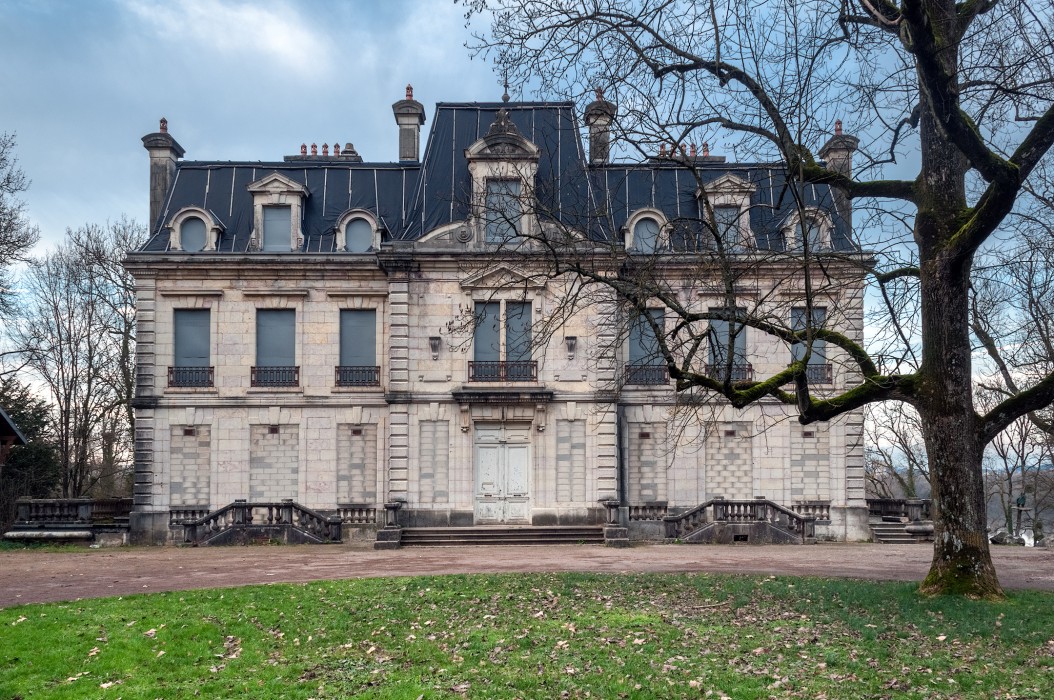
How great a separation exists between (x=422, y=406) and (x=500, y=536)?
4.30 meters

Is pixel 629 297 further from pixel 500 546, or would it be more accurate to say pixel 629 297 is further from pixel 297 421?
pixel 297 421

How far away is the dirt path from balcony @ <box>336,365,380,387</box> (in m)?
5.32

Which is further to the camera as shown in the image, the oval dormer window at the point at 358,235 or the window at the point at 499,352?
the oval dormer window at the point at 358,235

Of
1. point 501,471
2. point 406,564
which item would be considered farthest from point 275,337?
point 406,564

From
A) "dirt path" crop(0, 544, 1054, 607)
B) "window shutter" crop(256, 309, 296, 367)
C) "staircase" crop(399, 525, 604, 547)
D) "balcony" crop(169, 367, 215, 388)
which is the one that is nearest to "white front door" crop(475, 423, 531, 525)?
"staircase" crop(399, 525, 604, 547)

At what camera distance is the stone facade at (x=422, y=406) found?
87.2ft

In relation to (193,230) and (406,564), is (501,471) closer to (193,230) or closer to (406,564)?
(406,564)

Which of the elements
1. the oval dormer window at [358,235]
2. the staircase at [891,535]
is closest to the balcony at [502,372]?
the oval dormer window at [358,235]

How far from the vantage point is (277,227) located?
2888 cm

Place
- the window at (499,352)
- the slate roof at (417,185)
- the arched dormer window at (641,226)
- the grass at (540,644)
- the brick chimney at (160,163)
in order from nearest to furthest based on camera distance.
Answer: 1. the grass at (540,644)
2. the window at (499,352)
3. the arched dormer window at (641,226)
4. the slate roof at (417,185)
5. the brick chimney at (160,163)

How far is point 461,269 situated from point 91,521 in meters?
12.8

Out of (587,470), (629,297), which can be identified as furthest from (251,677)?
(587,470)

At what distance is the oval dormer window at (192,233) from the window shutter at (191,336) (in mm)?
1930

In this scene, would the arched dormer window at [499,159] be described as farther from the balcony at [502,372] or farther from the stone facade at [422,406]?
the balcony at [502,372]
